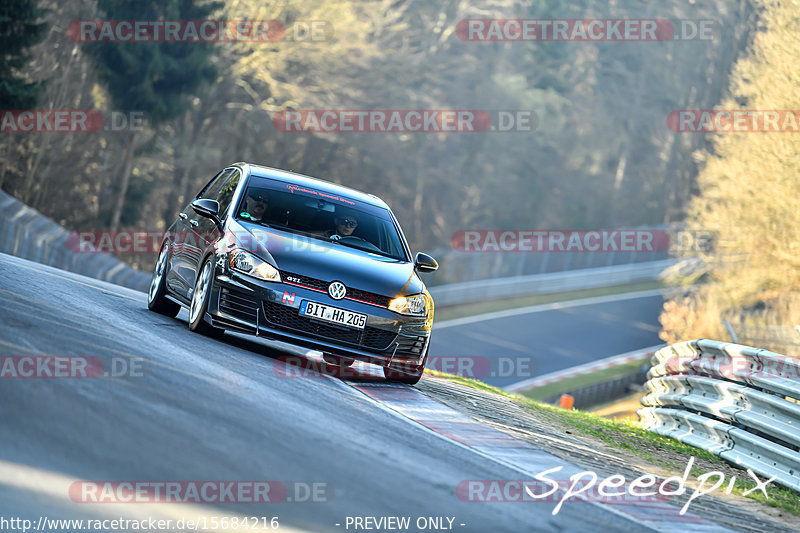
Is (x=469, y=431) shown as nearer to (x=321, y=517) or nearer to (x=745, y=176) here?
(x=321, y=517)

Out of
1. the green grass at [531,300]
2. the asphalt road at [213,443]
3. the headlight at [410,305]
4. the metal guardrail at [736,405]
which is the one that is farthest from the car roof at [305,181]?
the green grass at [531,300]

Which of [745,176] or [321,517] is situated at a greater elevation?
[745,176]

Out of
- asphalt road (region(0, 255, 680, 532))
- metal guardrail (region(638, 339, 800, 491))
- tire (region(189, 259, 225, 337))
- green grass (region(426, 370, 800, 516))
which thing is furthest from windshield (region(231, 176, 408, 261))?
metal guardrail (region(638, 339, 800, 491))

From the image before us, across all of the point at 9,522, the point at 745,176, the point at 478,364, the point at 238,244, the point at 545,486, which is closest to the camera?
the point at 9,522

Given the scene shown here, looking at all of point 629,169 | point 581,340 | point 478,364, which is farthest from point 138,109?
point 629,169

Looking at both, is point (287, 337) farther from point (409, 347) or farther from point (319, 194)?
point (319, 194)

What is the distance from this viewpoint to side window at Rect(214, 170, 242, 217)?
36.2 feet

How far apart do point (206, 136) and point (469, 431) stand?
132 feet

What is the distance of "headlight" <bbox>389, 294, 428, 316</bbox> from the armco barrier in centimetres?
1239

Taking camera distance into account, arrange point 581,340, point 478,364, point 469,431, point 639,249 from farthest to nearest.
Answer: point 639,249 → point 581,340 → point 478,364 → point 469,431

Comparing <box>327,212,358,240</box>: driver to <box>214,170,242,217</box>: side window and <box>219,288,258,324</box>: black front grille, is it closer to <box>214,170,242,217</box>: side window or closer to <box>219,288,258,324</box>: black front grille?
<box>214,170,242,217</box>: side window

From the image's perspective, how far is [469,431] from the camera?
8523 millimetres

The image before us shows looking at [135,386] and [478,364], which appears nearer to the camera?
[135,386]

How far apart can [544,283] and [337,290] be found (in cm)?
4134
